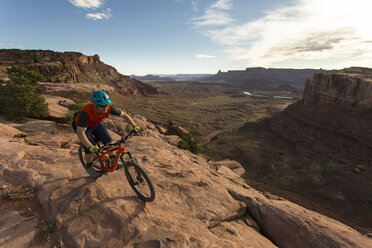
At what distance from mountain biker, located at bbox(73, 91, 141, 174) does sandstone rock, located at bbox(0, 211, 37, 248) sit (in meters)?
1.83

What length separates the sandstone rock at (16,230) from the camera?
3.40 m

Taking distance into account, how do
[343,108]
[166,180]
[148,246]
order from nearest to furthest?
[148,246], [166,180], [343,108]

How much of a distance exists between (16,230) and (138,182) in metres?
2.58

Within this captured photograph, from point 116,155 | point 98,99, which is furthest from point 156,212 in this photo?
point 98,99

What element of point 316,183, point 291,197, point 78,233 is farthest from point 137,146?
point 316,183

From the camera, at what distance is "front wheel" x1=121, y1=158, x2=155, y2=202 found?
4.73 meters

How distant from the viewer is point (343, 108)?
37.0 metres

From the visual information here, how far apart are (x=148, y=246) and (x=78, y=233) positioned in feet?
4.94

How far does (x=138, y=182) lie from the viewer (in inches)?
190

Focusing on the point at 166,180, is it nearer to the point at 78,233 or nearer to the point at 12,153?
the point at 78,233

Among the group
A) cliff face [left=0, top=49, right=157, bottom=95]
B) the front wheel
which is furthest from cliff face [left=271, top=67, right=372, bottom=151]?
cliff face [left=0, top=49, right=157, bottom=95]

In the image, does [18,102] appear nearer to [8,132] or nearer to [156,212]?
[8,132]

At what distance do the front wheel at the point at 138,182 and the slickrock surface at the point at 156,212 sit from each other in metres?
0.20

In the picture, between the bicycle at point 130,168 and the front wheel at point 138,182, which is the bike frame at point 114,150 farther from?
the front wheel at point 138,182
